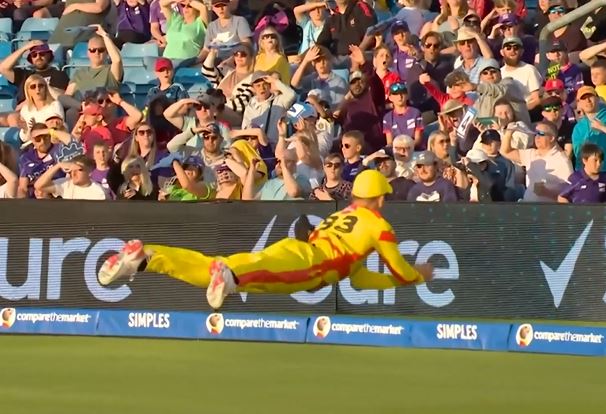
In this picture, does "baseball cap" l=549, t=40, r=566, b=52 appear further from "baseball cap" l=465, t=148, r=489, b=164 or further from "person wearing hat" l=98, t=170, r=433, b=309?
"person wearing hat" l=98, t=170, r=433, b=309

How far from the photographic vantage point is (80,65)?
19.7 metres

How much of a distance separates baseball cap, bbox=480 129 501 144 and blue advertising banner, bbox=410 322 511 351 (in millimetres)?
3087

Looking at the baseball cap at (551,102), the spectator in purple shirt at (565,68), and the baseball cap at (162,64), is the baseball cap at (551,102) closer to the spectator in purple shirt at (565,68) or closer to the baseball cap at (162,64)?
the spectator in purple shirt at (565,68)

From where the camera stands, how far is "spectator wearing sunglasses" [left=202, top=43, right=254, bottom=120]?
1788 cm

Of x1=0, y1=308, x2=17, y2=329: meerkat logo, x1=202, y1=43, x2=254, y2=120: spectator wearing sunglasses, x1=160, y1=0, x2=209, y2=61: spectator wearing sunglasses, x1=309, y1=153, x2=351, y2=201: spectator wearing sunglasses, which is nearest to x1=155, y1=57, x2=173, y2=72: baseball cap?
x1=202, y1=43, x2=254, y2=120: spectator wearing sunglasses

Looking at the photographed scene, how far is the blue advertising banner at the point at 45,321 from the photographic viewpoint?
14.7 metres

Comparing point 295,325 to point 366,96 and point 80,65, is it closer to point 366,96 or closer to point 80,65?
point 366,96

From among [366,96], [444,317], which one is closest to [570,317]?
[444,317]

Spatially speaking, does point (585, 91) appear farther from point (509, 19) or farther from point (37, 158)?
point (37, 158)

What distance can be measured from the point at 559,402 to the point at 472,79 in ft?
24.8

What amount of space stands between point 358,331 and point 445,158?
8.95 feet

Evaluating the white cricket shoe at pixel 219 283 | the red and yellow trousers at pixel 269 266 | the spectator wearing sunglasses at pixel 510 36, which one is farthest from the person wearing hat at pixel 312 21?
the white cricket shoe at pixel 219 283

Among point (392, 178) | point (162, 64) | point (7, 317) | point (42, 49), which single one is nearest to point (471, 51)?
point (392, 178)

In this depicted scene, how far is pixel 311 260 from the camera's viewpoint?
1125cm
